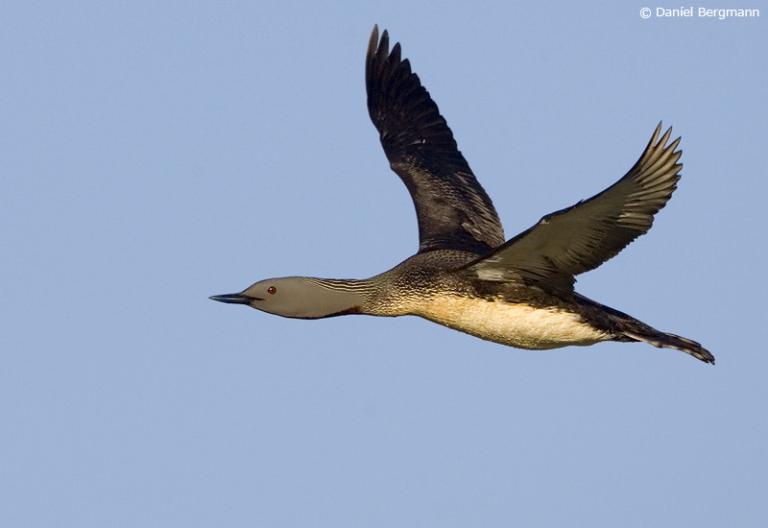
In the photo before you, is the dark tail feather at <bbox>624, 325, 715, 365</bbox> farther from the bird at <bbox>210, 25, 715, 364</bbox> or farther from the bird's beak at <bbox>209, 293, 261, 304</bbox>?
the bird's beak at <bbox>209, 293, 261, 304</bbox>

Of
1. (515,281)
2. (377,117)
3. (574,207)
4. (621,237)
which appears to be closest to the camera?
(574,207)

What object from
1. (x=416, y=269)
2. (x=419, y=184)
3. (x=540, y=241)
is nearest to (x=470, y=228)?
(x=419, y=184)

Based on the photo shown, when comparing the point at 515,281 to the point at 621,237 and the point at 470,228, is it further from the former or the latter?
the point at 470,228

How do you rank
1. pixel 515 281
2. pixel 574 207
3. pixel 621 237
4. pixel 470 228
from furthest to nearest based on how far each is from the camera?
pixel 470 228
pixel 515 281
pixel 621 237
pixel 574 207

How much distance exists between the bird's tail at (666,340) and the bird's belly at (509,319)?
0.26 meters

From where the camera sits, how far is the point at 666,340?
11.8 metres

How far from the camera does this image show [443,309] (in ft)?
39.2

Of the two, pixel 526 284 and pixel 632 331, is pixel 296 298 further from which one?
pixel 632 331

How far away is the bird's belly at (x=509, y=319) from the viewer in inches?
468

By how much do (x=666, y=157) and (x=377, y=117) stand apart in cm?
554

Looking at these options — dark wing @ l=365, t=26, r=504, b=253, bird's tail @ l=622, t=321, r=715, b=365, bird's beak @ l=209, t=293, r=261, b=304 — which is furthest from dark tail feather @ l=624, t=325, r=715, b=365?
bird's beak @ l=209, t=293, r=261, b=304

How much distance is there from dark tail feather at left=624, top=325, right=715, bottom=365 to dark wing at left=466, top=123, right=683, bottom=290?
0.74 m

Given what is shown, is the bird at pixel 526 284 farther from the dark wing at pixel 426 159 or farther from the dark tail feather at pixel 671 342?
the dark wing at pixel 426 159

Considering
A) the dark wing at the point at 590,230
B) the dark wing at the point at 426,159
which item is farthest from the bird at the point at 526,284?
the dark wing at the point at 426,159
